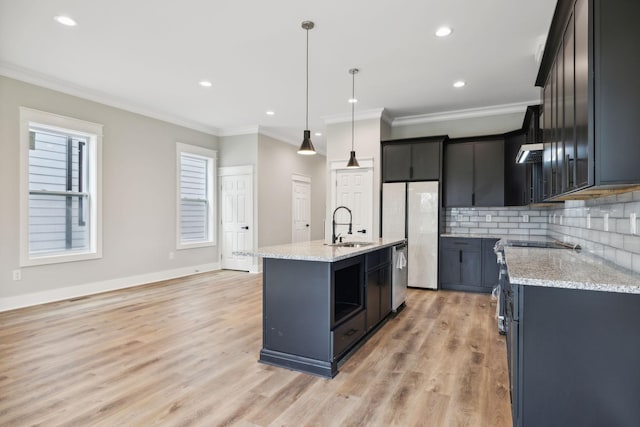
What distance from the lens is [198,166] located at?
7.06 m

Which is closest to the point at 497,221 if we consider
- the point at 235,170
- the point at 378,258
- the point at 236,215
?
the point at 378,258

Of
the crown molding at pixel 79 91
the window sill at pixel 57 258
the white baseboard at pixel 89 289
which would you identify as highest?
the crown molding at pixel 79 91

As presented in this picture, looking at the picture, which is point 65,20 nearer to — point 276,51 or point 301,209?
point 276,51

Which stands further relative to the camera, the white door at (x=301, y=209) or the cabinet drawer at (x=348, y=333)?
the white door at (x=301, y=209)

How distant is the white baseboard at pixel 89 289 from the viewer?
430 centimetres

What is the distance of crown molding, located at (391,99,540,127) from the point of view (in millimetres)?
5500

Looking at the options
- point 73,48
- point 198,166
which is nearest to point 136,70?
point 73,48

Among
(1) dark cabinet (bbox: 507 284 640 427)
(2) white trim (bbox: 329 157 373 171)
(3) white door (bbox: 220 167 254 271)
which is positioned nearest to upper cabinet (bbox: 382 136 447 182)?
(2) white trim (bbox: 329 157 373 171)

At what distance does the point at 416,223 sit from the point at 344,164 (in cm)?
156

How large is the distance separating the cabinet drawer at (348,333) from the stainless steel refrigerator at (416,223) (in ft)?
8.59

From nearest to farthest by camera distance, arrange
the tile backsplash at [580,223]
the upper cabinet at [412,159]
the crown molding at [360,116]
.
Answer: the tile backsplash at [580,223] < the upper cabinet at [412,159] < the crown molding at [360,116]

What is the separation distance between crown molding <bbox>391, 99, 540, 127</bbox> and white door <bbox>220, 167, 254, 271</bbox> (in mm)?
3111

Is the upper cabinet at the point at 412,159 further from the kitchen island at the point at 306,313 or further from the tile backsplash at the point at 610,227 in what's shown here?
the kitchen island at the point at 306,313

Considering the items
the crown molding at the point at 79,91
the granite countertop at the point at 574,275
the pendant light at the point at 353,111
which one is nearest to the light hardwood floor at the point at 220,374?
the granite countertop at the point at 574,275
